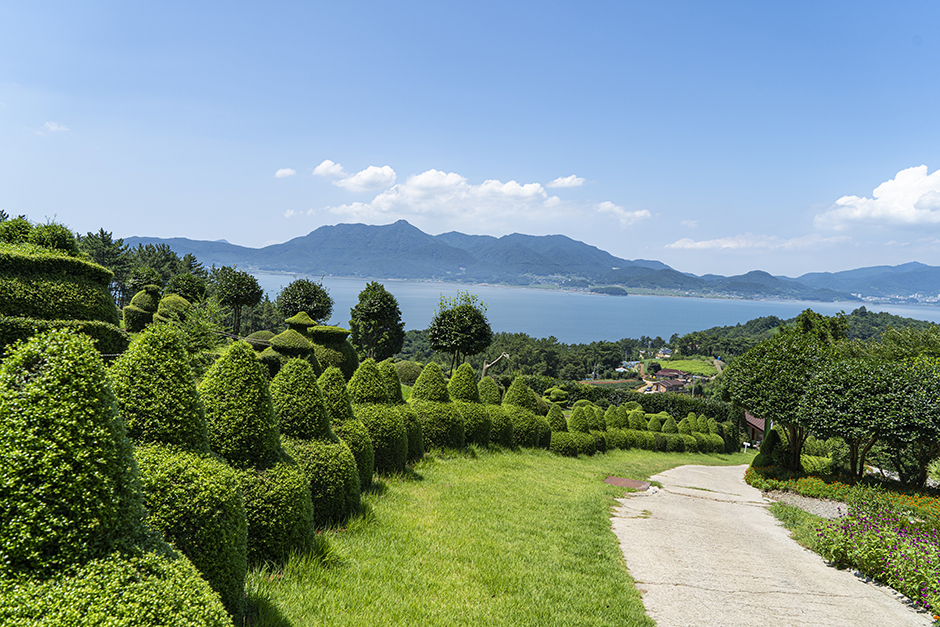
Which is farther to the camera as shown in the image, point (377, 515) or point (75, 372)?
point (377, 515)

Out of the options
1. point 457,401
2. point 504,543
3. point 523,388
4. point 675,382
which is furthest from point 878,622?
point 675,382

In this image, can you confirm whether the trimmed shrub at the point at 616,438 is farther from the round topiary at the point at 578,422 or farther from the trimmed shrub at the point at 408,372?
the trimmed shrub at the point at 408,372

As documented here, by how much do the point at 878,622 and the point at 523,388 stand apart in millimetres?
12599

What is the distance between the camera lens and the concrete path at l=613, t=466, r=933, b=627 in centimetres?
586

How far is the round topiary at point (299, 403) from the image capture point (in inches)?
248

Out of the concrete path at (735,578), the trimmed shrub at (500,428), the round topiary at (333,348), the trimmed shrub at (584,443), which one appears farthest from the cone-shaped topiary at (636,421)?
the round topiary at (333,348)

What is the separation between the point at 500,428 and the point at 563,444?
4.86 m

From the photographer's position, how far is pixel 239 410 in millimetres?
4820

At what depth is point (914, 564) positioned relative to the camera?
6.90 metres

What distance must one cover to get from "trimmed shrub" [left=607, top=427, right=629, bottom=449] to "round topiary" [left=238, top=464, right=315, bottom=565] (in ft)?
70.1

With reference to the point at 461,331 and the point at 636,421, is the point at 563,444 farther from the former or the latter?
the point at 636,421

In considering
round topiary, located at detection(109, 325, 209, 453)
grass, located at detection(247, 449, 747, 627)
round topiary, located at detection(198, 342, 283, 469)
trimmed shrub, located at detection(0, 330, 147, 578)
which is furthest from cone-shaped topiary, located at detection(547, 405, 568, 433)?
trimmed shrub, located at detection(0, 330, 147, 578)

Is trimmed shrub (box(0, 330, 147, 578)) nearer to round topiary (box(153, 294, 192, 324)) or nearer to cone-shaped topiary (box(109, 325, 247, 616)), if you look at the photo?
cone-shaped topiary (box(109, 325, 247, 616))

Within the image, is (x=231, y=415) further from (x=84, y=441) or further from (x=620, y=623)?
(x=620, y=623)
